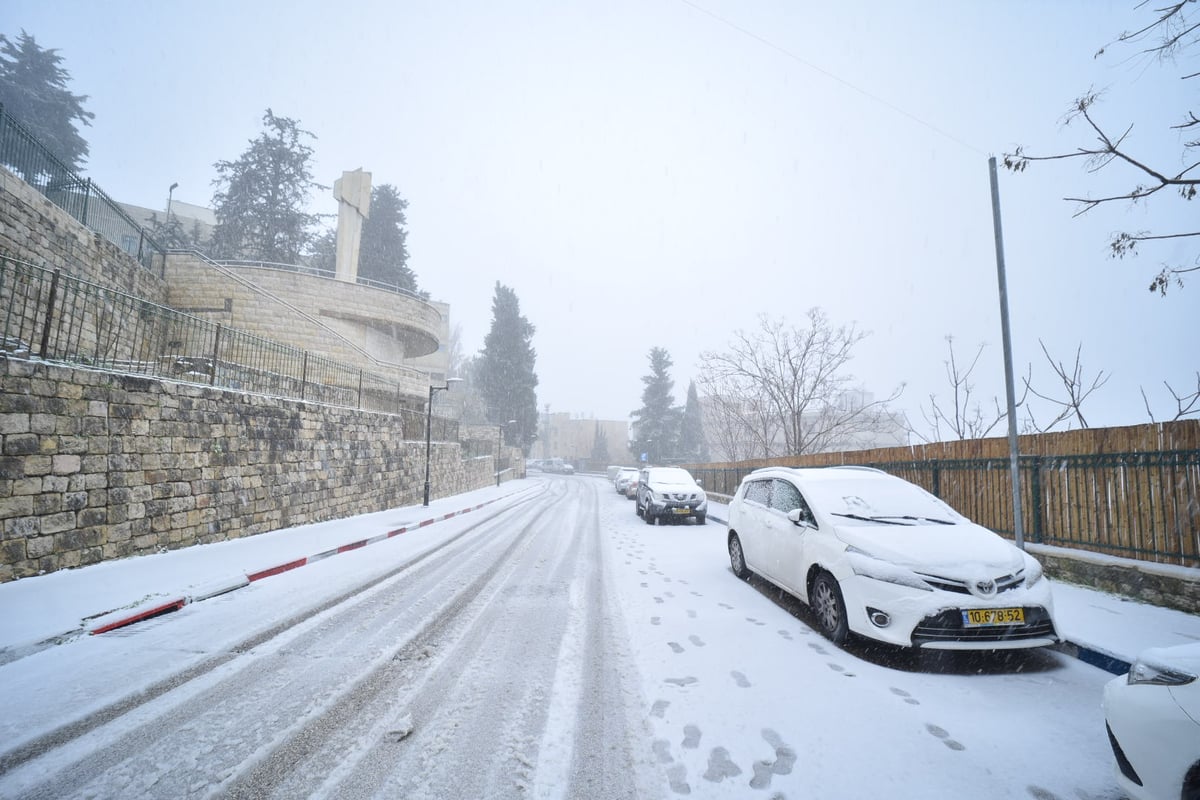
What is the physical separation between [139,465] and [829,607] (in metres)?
8.90

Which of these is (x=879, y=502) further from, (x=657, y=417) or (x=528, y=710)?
(x=657, y=417)

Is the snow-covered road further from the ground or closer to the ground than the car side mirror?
closer to the ground

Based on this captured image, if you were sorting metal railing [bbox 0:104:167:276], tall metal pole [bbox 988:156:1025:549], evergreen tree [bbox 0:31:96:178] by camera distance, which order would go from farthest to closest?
evergreen tree [bbox 0:31:96:178]
metal railing [bbox 0:104:167:276]
tall metal pole [bbox 988:156:1025:549]

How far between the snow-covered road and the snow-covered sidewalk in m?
0.27

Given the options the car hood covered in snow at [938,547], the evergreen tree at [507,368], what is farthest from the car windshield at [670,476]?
the evergreen tree at [507,368]

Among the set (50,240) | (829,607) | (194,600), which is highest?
(50,240)

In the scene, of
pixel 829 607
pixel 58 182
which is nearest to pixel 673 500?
pixel 829 607

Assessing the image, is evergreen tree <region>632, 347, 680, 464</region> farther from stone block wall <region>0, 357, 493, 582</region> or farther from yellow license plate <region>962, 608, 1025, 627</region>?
yellow license plate <region>962, 608, 1025, 627</region>

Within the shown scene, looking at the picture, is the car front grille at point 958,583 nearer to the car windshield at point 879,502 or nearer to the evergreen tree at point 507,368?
the car windshield at point 879,502

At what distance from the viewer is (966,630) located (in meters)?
3.79

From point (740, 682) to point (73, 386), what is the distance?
818 centimetres

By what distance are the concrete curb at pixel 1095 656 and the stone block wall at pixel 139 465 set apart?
33.5ft

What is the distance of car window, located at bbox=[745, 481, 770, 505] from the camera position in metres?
6.55

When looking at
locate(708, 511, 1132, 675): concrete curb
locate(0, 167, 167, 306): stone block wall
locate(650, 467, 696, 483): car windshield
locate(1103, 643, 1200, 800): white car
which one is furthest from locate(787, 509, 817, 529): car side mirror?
locate(0, 167, 167, 306): stone block wall
